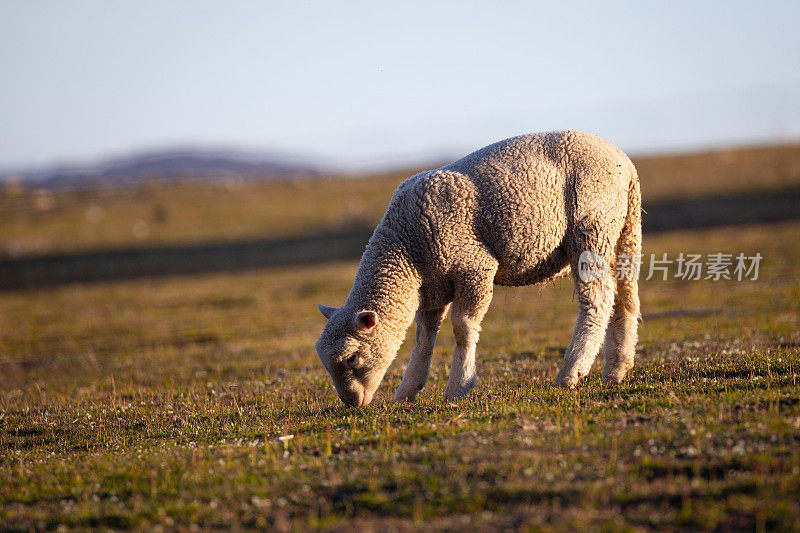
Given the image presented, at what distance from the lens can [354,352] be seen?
29.6 feet

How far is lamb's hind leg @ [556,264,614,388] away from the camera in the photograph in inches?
366

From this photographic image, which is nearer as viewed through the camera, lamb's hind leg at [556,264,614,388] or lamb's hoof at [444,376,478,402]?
lamb's hoof at [444,376,478,402]

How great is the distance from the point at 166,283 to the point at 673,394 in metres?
32.7

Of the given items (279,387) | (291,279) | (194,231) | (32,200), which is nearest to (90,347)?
(279,387)

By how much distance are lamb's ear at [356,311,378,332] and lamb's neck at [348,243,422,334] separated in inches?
8.2

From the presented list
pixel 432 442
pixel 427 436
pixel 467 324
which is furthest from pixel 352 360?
pixel 432 442

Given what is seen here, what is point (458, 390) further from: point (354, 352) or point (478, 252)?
point (478, 252)

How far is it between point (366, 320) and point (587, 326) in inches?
116

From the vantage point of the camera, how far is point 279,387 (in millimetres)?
11398

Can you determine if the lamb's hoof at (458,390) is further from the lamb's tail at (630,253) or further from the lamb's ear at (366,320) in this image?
the lamb's tail at (630,253)

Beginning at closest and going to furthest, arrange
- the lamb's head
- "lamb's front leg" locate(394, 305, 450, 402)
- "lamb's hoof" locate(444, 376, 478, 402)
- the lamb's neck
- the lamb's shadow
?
the lamb's head, the lamb's neck, "lamb's hoof" locate(444, 376, 478, 402), "lamb's front leg" locate(394, 305, 450, 402), the lamb's shadow

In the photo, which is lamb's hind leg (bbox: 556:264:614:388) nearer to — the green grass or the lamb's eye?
the green grass

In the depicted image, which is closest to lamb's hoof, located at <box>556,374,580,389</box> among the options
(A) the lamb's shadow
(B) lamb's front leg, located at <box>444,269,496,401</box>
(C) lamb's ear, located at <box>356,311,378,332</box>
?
(B) lamb's front leg, located at <box>444,269,496,401</box>

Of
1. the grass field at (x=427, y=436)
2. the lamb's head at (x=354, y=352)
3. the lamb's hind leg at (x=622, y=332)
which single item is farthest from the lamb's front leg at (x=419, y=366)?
the lamb's hind leg at (x=622, y=332)
